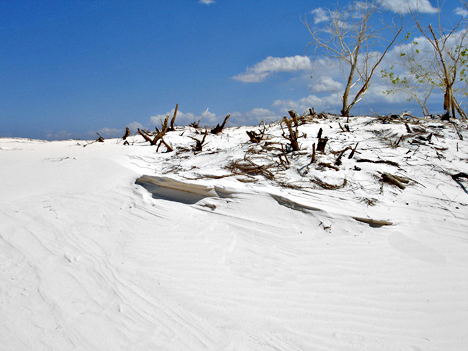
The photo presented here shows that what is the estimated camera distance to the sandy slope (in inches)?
97.7

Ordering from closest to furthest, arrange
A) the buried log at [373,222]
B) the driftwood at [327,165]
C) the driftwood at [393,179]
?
1. the buried log at [373,222]
2. the driftwood at [393,179]
3. the driftwood at [327,165]

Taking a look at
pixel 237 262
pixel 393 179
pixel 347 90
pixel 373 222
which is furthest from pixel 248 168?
pixel 347 90

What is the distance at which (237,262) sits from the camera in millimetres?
3312

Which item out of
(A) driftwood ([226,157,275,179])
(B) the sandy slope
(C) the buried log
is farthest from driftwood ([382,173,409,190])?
(A) driftwood ([226,157,275,179])

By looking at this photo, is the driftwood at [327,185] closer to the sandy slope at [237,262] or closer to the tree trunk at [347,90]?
the sandy slope at [237,262]

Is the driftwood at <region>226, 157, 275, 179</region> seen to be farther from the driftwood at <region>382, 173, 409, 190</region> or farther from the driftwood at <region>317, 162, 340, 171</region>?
the driftwood at <region>382, 173, 409, 190</region>

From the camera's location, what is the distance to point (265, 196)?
4148 mm

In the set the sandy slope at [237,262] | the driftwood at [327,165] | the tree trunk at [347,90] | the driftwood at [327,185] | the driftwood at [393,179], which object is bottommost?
the sandy slope at [237,262]

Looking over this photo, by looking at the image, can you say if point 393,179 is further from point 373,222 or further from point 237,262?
point 237,262

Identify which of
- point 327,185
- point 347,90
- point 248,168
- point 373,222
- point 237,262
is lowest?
point 237,262

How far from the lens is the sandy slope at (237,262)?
2.48 metres

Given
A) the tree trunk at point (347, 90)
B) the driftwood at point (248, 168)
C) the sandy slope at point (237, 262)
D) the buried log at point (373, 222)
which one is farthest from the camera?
the tree trunk at point (347, 90)

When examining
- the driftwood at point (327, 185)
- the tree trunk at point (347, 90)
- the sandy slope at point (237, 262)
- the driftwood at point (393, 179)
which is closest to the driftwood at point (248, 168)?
the sandy slope at point (237, 262)

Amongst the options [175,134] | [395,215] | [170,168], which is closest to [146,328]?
[395,215]
